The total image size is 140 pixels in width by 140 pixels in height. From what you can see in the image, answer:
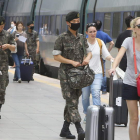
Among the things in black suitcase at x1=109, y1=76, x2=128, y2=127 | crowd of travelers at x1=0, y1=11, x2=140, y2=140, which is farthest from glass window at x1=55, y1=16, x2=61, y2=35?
black suitcase at x1=109, y1=76, x2=128, y2=127

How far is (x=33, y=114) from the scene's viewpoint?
10.3m

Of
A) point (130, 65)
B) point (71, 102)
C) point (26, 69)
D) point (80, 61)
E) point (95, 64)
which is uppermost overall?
point (130, 65)

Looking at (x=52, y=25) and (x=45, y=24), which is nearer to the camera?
(x=52, y=25)

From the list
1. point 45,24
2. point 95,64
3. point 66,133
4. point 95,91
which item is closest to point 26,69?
point 95,64

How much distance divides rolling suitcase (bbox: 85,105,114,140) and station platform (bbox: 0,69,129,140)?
6.62 feet

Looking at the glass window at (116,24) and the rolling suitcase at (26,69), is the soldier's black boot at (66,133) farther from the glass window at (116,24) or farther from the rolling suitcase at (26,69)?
the glass window at (116,24)

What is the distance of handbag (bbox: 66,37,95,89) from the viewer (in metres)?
7.88

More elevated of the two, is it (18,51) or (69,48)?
(69,48)

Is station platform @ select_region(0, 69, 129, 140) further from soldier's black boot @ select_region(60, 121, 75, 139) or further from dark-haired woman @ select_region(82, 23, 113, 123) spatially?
dark-haired woman @ select_region(82, 23, 113, 123)

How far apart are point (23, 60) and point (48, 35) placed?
663cm

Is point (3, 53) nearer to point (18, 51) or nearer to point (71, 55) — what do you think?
point (71, 55)

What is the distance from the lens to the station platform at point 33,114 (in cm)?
832

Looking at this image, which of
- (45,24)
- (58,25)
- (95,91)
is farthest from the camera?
(45,24)

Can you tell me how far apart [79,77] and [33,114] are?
253cm
